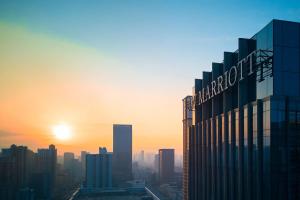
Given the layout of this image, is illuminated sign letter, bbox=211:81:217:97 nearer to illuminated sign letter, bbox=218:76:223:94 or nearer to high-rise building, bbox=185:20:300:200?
high-rise building, bbox=185:20:300:200

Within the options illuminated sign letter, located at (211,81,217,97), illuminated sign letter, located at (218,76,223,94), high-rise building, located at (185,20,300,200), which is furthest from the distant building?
illuminated sign letter, located at (218,76,223,94)

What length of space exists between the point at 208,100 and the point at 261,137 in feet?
61.4

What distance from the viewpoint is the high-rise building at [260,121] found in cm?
3106

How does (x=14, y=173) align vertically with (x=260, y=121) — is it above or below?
below

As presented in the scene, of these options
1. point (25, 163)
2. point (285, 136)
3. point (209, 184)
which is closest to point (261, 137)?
point (285, 136)

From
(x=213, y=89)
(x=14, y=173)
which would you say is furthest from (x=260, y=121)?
(x=14, y=173)

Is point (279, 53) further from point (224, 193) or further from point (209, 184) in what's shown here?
point (209, 184)

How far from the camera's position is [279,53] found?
33219mm

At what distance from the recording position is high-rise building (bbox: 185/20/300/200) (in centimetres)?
3106

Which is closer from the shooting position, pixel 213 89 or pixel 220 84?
pixel 220 84

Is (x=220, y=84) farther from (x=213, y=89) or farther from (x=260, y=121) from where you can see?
(x=260, y=121)

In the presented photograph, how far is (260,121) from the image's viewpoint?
108 feet

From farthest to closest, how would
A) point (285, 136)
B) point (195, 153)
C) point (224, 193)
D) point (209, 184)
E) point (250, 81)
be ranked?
point (195, 153) → point (209, 184) → point (224, 193) → point (250, 81) → point (285, 136)

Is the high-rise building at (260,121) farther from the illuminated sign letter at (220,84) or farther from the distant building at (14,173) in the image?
the distant building at (14,173)
